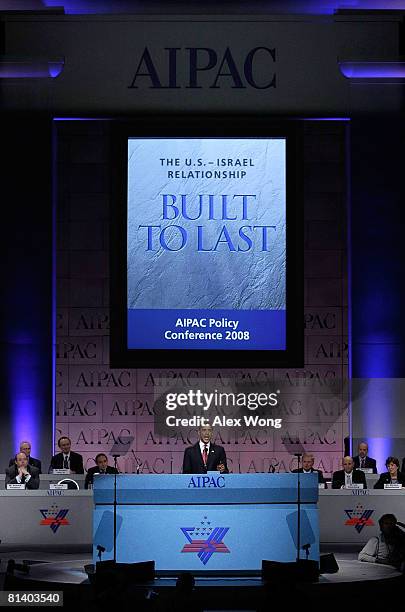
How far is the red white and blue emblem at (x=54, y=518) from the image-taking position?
8.47m

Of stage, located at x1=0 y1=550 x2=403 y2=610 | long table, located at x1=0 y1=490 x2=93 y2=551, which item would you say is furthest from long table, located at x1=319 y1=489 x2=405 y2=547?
long table, located at x1=0 y1=490 x2=93 y2=551

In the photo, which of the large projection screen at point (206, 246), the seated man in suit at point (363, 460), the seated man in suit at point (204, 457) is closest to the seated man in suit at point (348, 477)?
the seated man in suit at point (363, 460)

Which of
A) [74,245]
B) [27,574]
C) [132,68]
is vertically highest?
[132,68]

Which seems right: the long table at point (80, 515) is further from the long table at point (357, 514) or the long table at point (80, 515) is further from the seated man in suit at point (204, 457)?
the seated man in suit at point (204, 457)

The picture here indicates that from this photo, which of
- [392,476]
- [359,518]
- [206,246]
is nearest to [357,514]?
[359,518]

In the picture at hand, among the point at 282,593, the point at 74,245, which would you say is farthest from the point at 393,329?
the point at 282,593

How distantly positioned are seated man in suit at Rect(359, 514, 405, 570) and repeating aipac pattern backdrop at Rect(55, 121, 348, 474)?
5077 millimetres

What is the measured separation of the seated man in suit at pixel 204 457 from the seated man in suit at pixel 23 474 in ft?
4.61

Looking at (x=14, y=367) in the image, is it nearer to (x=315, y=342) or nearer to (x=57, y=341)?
(x=57, y=341)

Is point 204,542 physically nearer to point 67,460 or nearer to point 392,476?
point 392,476

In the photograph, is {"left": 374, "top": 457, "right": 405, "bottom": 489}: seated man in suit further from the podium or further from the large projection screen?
the podium

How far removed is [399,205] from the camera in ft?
39.5

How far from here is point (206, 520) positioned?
643cm

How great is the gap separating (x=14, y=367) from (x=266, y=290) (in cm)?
322
